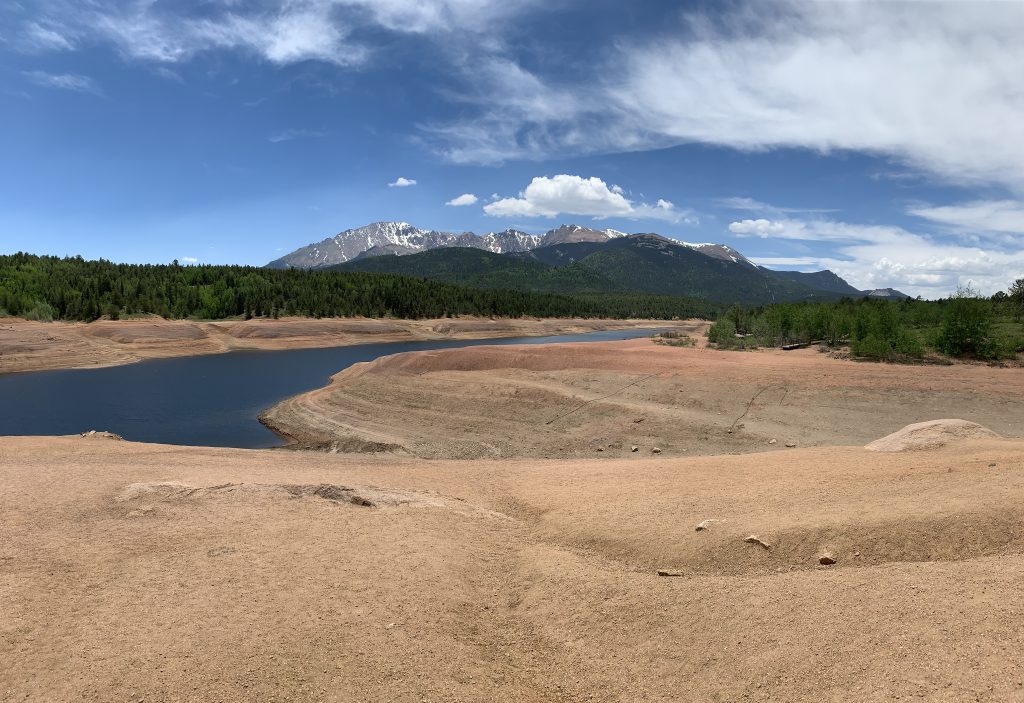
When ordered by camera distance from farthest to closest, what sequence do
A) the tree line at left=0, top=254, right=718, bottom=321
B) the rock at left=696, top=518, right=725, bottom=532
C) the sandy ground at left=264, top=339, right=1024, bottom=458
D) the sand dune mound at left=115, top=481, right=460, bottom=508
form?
the tree line at left=0, top=254, right=718, bottom=321
the sandy ground at left=264, top=339, right=1024, bottom=458
the sand dune mound at left=115, top=481, right=460, bottom=508
the rock at left=696, top=518, right=725, bottom=532

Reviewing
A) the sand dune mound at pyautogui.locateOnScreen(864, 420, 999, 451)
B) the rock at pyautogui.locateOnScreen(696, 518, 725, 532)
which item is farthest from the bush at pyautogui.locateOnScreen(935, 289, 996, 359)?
the rock at pyautogui.locateOnScreen(696, 518, 725, 532)

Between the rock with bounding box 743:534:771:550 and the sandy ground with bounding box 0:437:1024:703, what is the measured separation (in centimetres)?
5

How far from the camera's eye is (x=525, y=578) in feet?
30.0

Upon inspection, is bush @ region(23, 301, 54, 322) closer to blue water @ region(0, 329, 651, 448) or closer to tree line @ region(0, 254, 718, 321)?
tree line @ region(0, 254, 718, 321)

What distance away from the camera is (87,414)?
33.9m

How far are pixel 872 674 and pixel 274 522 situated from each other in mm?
9595

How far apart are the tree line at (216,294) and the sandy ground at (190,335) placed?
600cm

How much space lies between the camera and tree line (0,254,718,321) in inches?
3356

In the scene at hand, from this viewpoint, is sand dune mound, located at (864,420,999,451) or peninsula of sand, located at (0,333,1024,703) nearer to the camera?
Result: peninsula of sand, located at (0,333,1024,703)

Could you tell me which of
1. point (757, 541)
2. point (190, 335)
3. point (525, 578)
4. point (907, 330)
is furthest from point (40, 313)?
point (907, 330)

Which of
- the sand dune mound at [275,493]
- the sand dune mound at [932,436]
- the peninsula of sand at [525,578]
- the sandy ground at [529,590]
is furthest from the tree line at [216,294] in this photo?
the sand dune mound at [932,436]

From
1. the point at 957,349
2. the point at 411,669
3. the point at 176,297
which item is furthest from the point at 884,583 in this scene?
the point at 176,297

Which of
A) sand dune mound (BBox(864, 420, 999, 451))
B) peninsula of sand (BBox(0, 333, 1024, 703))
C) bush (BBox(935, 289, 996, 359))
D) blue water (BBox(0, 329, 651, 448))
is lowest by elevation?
blue water (BBox(0, 329, 651, 448))

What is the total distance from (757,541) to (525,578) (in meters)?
3.60
